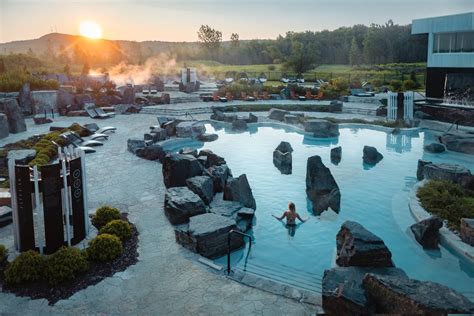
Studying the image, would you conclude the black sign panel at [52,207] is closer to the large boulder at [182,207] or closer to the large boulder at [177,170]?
the large boulder at [182,207]

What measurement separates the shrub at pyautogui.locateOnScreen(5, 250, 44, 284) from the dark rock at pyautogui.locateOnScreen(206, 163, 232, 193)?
280 inches

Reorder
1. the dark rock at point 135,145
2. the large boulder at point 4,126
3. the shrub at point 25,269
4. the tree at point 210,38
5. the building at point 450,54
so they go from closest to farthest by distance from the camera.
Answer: the shrub at point 25,269
the dark rock at point 135,145
the large boulder at point 4,126
the building at point 450,54
the tree at point 210,38

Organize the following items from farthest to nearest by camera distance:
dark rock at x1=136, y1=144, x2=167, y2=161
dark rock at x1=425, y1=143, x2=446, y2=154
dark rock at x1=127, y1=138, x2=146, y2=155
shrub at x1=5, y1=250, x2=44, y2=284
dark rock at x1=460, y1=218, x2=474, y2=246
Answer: dark rock at x1=425, y1=143, x2=446, y2=154
dark rock at x1=127, y1=138, x2=146, y2=155
dark rock at x1=136, y1=144, x2=167, y2=161
dark rock at x1=460, y1=218, x2=474, y2=246
shrub at x1=5, y1=250, x2=44, y2=284

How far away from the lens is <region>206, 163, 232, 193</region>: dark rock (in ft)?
51.2

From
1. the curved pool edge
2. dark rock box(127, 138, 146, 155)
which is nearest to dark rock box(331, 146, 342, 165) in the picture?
the curved pool edge

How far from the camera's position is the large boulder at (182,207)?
12.3 meters

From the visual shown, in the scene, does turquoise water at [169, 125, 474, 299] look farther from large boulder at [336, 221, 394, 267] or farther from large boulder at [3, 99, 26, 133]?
large boulder at [3, 99, 26, 133]

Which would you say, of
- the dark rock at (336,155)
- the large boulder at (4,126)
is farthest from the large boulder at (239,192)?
the large boulder at (4,126)

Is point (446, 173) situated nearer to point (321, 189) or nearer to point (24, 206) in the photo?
point (321, 189)

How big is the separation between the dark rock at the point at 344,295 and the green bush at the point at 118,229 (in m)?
4.96

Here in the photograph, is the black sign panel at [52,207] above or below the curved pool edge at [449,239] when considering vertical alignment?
above

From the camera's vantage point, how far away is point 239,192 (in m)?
14.3

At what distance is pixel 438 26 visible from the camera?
32.4 metres

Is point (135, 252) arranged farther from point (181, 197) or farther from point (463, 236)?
point (463, 236)
